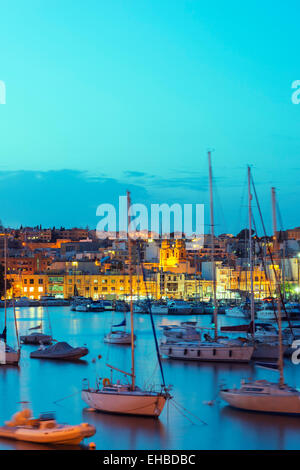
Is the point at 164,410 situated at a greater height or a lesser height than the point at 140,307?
lesser

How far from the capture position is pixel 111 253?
7981 centimetres

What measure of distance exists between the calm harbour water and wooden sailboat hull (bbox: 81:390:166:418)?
15 centimetres

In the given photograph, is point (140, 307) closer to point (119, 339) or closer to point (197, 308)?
point (197, 308)

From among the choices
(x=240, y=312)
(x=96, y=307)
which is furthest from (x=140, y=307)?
(x=240, y=312)

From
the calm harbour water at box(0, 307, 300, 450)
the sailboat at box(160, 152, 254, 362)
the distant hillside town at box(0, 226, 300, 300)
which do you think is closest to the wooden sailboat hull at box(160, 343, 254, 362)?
the sailboat at box(160, 152, 254, 362)

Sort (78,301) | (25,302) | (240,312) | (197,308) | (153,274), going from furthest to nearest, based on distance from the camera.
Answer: (153,274)
(25,302)
(78,301)
(197,308)
(240,312)

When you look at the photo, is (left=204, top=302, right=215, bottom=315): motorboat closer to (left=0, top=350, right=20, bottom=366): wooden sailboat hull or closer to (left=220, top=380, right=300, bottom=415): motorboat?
(left=0, top=350, right=20, bottom=366): wooden sailboat hull

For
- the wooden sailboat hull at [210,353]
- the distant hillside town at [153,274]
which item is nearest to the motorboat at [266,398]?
the wooden sailboat hull at [210,353]

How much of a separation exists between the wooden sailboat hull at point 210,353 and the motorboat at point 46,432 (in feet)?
32.0

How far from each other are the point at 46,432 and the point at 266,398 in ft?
14.9

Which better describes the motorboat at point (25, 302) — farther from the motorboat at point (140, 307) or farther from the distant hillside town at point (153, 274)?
the motorboat at point (140, 307)

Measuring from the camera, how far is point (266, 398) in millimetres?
13250

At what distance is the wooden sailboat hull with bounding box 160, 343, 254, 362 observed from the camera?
20.3m
